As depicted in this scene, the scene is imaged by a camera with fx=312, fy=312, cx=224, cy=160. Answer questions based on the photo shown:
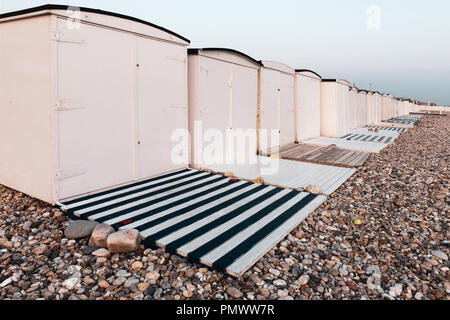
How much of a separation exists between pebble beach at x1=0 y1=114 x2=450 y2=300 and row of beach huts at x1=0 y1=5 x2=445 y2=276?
0.26m

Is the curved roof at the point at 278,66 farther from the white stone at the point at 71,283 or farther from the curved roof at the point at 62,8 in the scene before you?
the white stone at the point at 71,283

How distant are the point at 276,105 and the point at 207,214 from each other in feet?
24.9

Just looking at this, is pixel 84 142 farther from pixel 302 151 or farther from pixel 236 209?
pixel 302 151

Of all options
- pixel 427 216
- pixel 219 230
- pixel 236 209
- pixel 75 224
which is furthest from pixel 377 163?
pixel 75 224

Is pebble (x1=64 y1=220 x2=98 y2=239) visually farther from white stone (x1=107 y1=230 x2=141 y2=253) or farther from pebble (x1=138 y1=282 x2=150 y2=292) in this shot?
pebble (x1=138 y1=282 x2=150 y2=292)

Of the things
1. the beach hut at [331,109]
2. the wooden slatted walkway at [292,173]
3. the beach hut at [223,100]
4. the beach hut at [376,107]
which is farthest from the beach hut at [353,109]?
the wooden slatted walkway at [292,173]

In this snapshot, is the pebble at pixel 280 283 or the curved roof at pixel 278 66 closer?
the pebble at pixel 280 283

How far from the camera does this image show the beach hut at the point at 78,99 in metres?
5.06

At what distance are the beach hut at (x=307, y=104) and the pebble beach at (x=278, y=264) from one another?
8.34m

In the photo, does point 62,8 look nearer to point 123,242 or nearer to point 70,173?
point 70,173

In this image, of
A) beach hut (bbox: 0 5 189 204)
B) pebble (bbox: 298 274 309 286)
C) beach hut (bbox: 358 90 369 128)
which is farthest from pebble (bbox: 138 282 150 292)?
beach hut (bbox: 358 90 369 128)

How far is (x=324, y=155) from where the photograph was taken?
34.1 ft

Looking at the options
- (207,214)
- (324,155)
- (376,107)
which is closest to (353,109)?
(376,107)
